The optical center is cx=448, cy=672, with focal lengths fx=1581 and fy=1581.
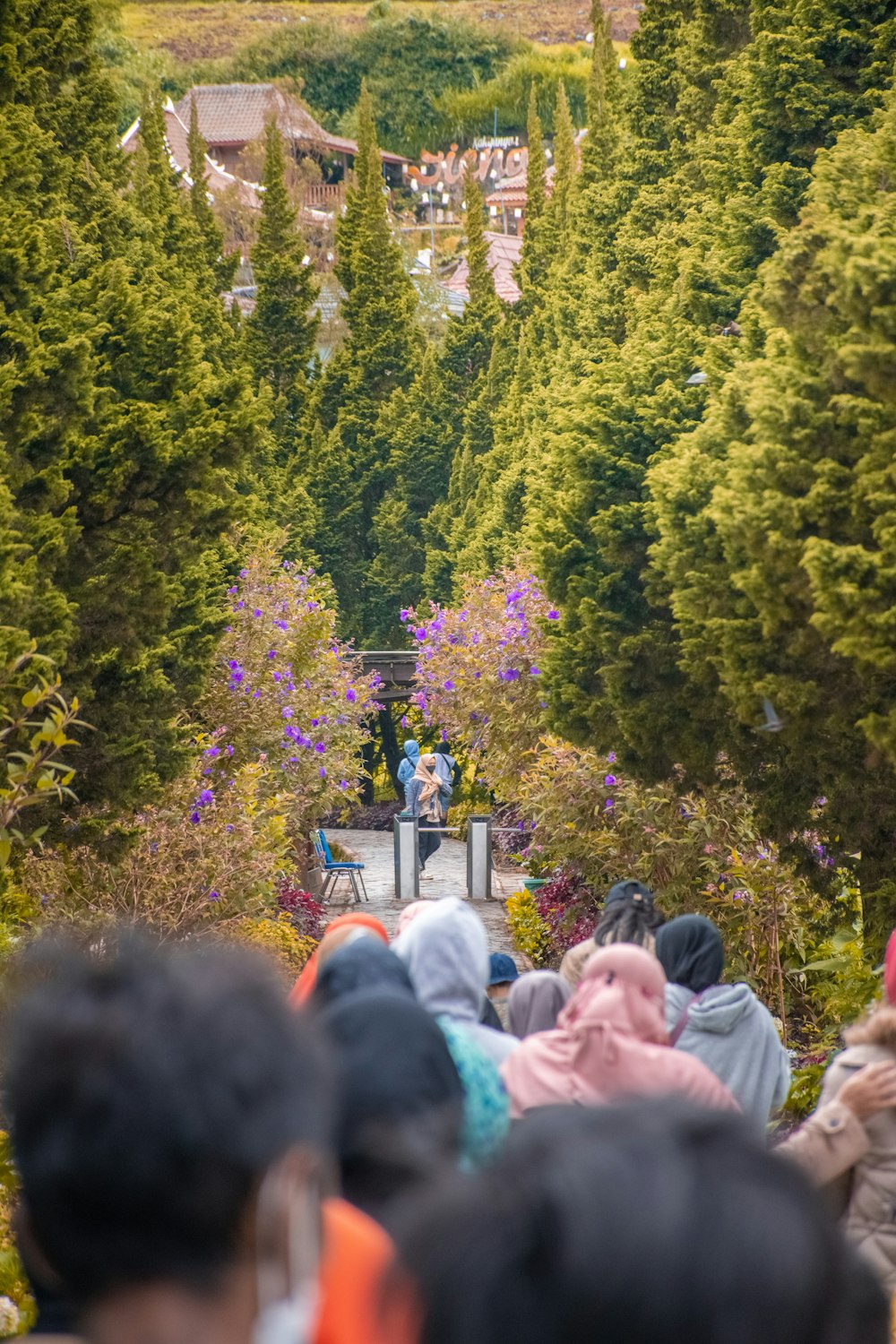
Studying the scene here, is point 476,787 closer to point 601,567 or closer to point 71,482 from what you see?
point 601,567

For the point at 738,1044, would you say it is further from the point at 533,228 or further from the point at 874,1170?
the point at 533,228

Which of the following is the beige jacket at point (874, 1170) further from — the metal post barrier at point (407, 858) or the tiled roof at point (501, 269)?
the tiled roof at point (501, 269)

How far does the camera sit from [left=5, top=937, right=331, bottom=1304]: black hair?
4.06ft

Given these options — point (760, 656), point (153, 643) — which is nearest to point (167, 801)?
point (153, 643)

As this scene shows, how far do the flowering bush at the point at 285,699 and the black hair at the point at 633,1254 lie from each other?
38.8ft

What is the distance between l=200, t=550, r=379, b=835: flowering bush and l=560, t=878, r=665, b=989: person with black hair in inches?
272

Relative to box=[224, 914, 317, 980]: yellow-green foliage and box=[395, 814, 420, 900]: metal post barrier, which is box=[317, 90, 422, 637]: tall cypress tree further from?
box=[224, 914, 317, 980]: yellow-green foliage

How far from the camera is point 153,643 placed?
9852 mm

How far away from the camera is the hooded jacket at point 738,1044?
4812mm

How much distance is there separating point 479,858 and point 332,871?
5.67ft

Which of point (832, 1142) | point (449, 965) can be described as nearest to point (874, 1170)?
point (832, 1142)

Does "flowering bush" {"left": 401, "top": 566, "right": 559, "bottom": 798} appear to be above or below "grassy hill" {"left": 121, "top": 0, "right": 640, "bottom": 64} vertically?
below

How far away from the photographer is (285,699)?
15984mm

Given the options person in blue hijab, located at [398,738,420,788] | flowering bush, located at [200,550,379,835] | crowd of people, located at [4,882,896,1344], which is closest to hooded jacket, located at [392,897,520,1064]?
crowd of people, located at [4,882,896,1344]
